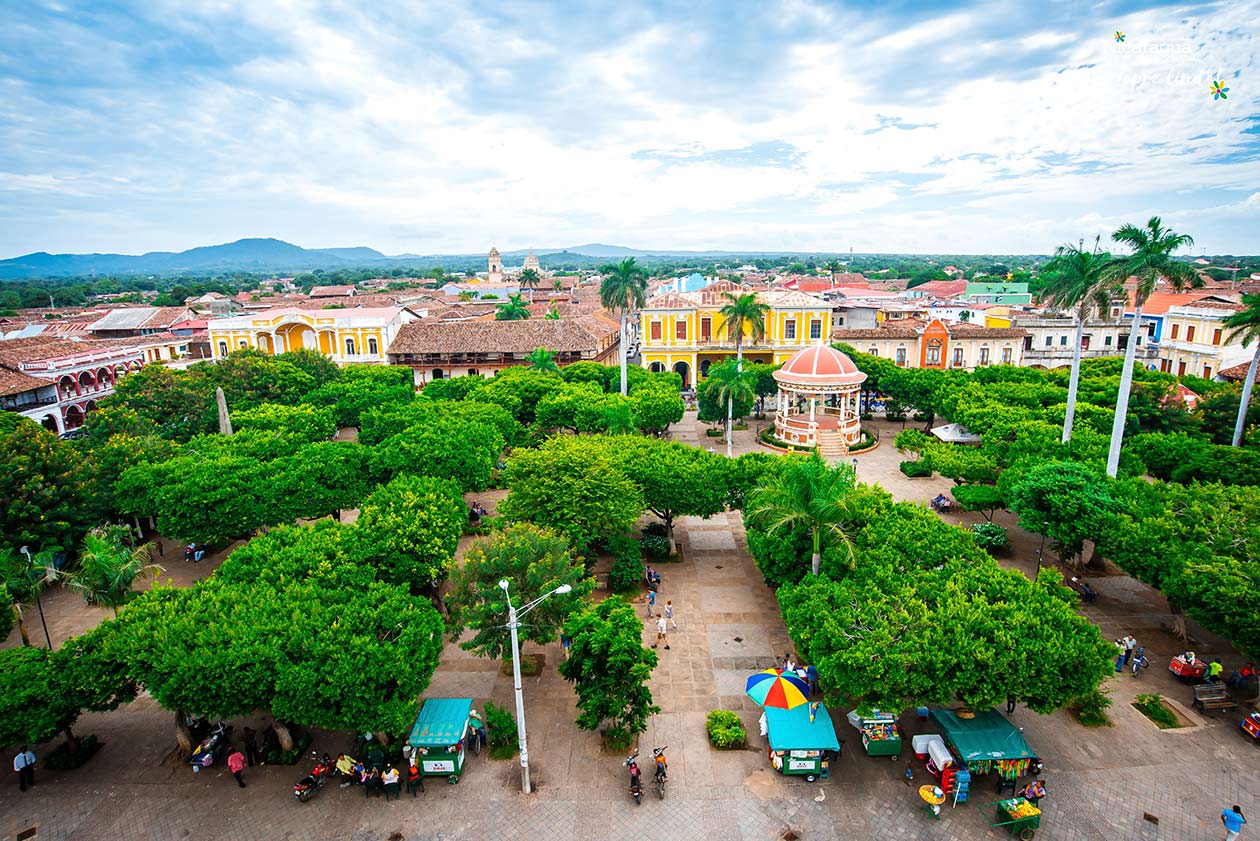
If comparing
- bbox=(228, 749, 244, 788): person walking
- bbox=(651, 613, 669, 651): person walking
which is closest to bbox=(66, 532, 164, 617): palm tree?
bbox=(228, 749, 244, 788): person walking

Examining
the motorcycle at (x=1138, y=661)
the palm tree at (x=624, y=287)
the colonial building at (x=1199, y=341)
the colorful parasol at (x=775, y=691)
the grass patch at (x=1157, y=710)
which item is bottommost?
the grass patch at (x=1157, y=710)

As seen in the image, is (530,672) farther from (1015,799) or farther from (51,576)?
(51,576)

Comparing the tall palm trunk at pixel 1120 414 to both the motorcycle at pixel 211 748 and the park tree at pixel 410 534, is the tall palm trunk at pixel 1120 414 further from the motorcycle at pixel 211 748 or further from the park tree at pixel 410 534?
the motorcycle at pixel 211 748

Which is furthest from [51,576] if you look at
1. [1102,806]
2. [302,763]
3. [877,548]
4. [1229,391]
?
[1229,391]

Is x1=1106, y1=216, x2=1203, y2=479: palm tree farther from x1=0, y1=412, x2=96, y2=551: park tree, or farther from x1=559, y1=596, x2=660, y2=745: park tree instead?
x1=0, y1=412, x2=96, y2=551: park tree

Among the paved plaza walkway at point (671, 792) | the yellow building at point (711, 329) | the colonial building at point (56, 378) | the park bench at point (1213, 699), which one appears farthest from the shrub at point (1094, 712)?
the colonial building at point (56, 378)

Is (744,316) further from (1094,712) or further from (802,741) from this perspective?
(802,741)

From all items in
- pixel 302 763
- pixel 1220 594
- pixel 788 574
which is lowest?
pixel 302 763
